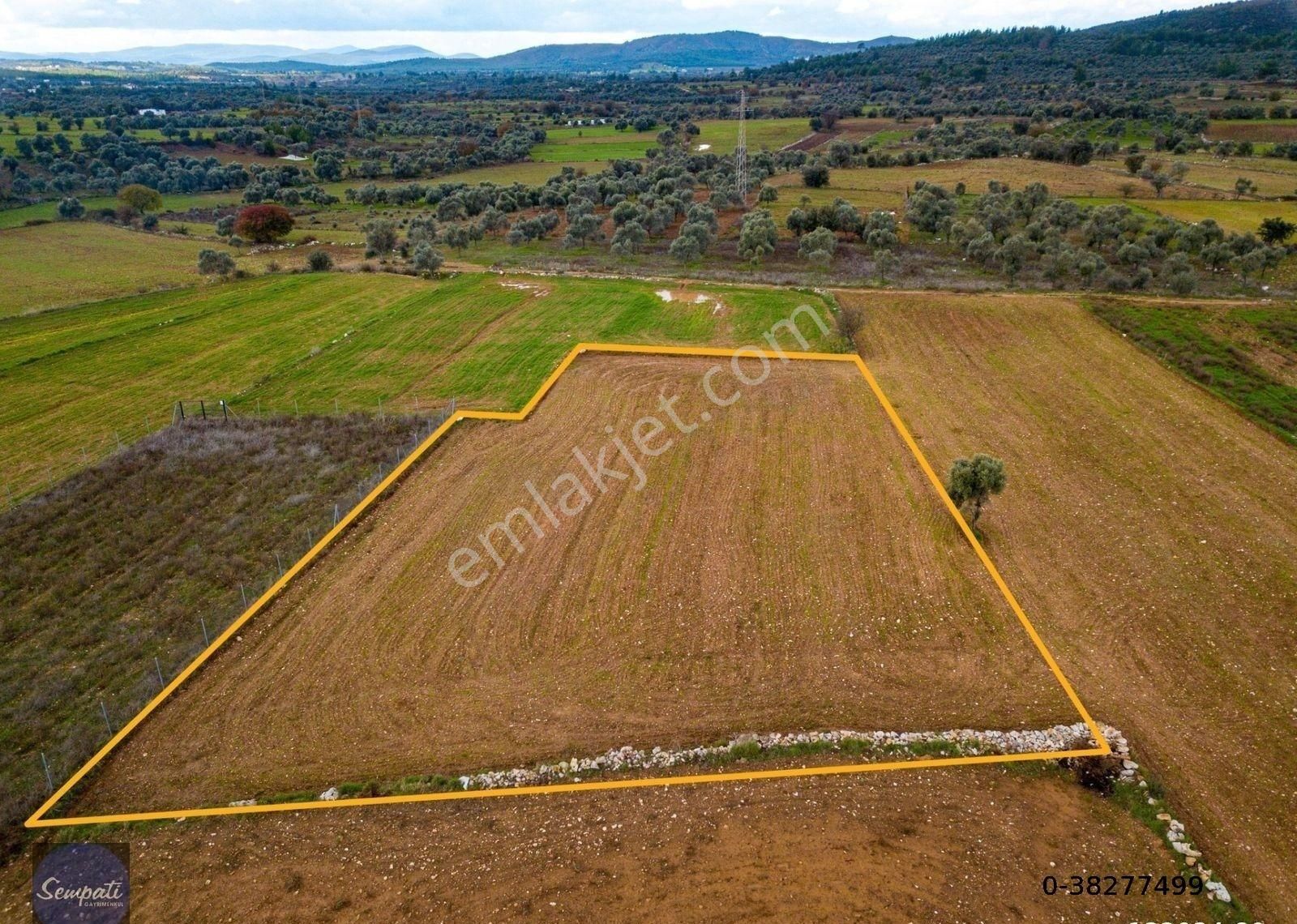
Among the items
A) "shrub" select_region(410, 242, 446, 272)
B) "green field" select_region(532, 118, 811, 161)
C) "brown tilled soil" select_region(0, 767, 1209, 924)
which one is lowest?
"brown tilled soil" select_region(0, 767, 1209, 924)

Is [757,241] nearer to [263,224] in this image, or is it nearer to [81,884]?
[263,224]

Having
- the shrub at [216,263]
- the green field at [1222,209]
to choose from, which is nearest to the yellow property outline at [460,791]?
the shrub at [216,263]

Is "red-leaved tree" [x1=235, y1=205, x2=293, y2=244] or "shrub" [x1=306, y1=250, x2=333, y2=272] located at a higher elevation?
"red-leaved tree" [x1=235, y1=205, x2=293, y2=244]

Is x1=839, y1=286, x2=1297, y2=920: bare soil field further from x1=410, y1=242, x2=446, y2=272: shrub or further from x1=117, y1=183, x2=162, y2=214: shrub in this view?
x1=117, y1=183, x2=162, y2=214: shrub

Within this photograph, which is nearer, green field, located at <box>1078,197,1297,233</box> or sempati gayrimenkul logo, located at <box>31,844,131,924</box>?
sempati gayrimenkul logo, located at <box>31,844,131,924</box>

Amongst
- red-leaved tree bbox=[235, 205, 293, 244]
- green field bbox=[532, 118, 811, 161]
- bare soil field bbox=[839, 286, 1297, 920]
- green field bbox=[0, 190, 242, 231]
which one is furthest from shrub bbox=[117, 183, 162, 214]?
bare soil field bbox=[839, 286, 1297, 920]

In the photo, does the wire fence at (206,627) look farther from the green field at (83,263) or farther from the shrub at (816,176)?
the shrub at (816,176)
